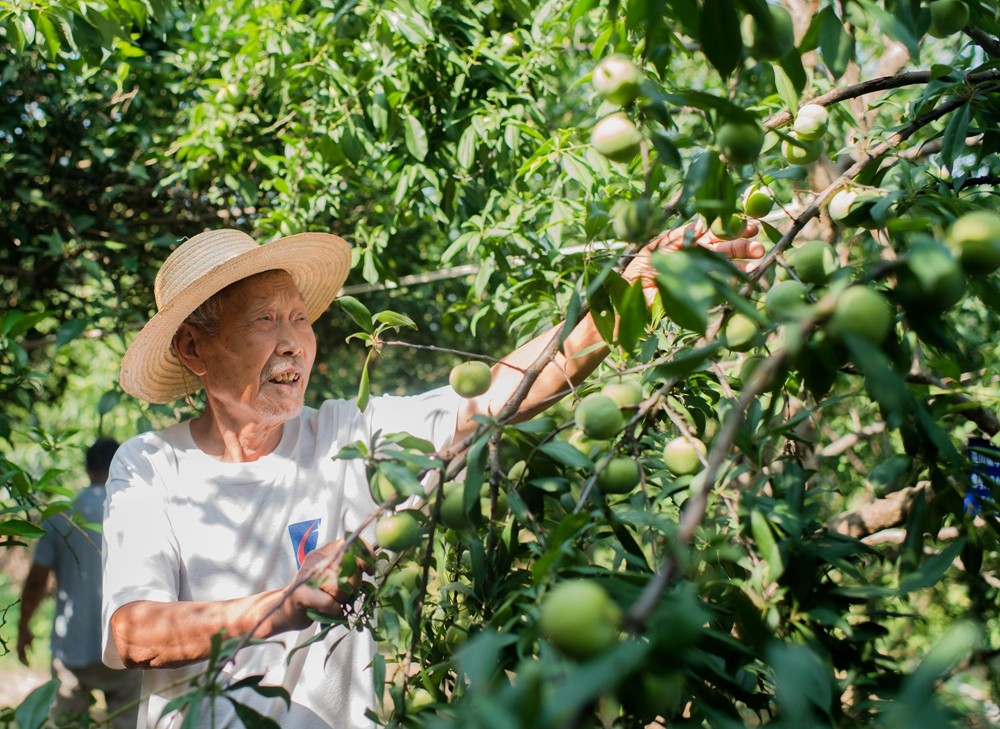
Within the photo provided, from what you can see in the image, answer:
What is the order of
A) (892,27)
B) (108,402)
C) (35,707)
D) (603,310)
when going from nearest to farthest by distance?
(892,27), (35,707), (603,310), (108,402)

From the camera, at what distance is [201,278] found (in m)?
1.75

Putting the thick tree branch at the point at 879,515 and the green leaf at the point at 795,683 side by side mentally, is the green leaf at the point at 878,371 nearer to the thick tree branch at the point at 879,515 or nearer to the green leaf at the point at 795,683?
the green leaf at the point at 795,683

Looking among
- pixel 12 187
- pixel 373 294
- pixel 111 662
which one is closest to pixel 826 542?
pixel 111 662

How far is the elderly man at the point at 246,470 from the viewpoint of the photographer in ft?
5.03

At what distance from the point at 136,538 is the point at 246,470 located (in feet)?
0.83

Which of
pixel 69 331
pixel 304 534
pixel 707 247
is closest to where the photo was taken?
pixel 707 247

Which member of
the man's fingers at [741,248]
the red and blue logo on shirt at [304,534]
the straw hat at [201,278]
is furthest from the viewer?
the straw hat at [201,278]

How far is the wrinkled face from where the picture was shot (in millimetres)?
1750

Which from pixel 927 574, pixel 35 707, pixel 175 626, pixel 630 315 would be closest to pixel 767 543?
pixel 927 574

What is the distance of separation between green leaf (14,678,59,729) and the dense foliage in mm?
10

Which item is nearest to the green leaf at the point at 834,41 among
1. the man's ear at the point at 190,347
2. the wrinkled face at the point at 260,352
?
the wrinkled face at the point at 260,352

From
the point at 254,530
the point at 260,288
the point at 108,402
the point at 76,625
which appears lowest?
the point at 76,625

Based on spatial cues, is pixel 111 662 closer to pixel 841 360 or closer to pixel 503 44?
pixel 841 360

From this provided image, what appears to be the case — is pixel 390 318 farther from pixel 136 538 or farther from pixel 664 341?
pixel 136 538
